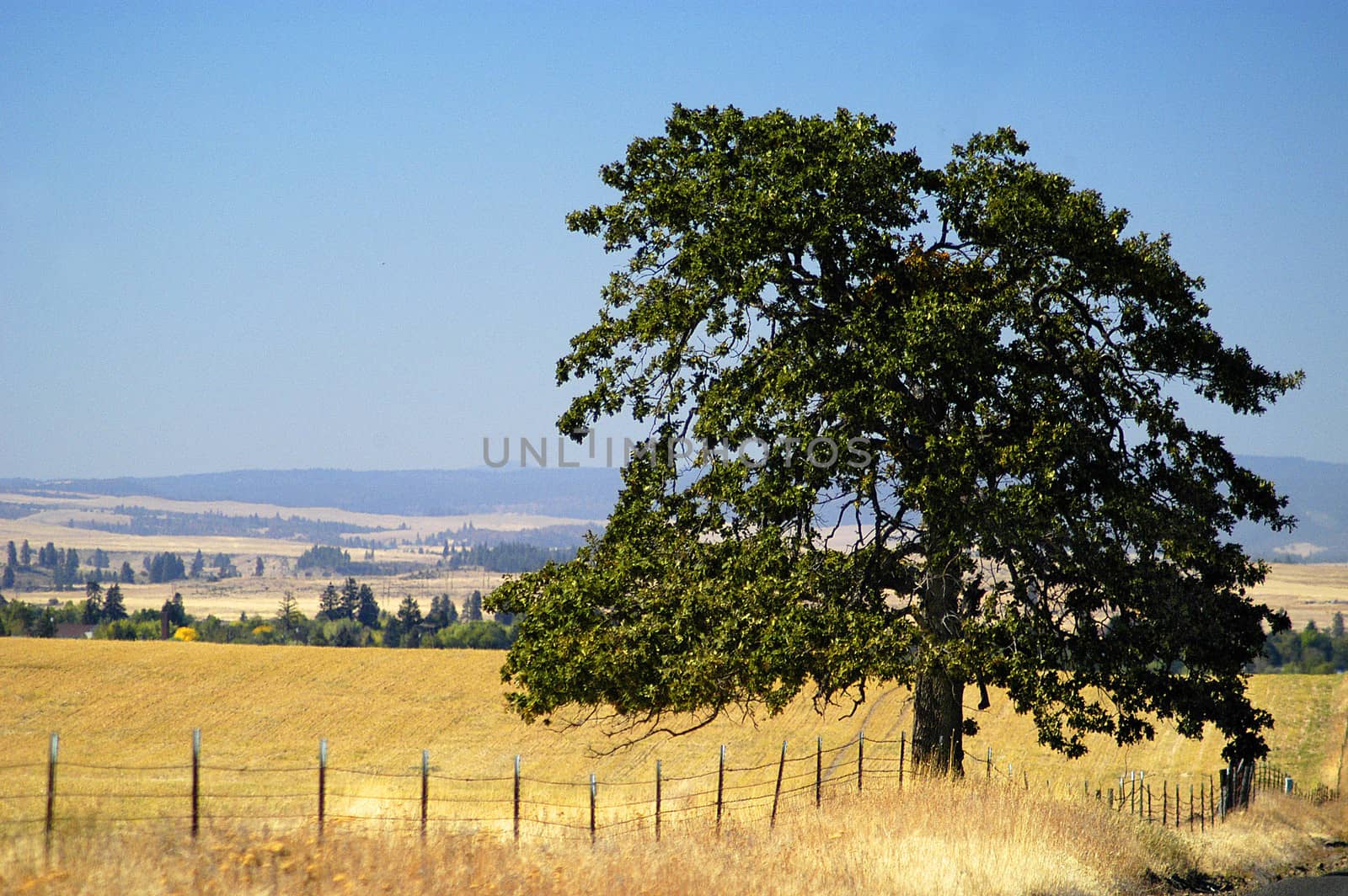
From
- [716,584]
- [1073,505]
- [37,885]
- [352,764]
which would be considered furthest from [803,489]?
[352,764]

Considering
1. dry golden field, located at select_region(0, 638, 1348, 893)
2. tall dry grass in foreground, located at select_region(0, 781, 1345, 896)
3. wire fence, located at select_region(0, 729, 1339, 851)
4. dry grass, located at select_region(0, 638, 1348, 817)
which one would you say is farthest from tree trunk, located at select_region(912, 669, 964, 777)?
dry grass, located at select_region(0, 638, 1348, 817)

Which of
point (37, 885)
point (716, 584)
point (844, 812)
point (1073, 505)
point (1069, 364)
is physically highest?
point (1069, 364)

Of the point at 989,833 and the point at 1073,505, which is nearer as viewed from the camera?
the point at 989,833

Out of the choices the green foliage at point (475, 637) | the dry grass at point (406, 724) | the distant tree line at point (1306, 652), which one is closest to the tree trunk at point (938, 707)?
the dry grass at point (406, 724)

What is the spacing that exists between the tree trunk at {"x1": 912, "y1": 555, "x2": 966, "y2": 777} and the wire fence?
0.38 meters

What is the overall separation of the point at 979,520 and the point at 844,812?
5.68 meters

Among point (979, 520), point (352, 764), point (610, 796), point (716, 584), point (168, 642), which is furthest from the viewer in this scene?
point (168, 642)

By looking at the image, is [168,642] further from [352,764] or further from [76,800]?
[76,800]

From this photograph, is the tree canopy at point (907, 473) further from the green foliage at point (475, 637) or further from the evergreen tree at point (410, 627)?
the evergreen tree at point (410, 627)

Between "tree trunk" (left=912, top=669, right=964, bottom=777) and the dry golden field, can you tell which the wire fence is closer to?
the dry golden field

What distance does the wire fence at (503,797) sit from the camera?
50.4 ft

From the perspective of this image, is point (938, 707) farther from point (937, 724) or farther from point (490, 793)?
point (490, 793)

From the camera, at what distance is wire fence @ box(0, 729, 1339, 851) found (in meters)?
15.4

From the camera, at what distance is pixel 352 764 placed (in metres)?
57.0
